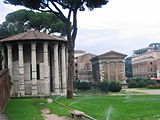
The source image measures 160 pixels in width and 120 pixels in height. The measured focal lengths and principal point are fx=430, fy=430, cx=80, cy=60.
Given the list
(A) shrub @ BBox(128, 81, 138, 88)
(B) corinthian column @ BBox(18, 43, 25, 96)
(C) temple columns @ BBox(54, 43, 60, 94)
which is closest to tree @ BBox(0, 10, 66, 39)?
(A) shrub @ BBox(128, 81, 138, 88)

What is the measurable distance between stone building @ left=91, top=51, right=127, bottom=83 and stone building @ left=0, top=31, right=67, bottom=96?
145ft

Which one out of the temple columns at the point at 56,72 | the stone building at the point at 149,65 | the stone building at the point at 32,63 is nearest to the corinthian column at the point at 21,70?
the stone building at the point at 32,63

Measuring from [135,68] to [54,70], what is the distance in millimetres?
107490

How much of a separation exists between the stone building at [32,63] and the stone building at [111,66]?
145 feet

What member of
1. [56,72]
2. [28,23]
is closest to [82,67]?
[28,23]

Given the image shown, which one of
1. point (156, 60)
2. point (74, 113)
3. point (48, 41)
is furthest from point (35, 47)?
point (156, 60)

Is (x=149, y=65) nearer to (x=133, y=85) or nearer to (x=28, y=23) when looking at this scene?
(x=133, y=85)

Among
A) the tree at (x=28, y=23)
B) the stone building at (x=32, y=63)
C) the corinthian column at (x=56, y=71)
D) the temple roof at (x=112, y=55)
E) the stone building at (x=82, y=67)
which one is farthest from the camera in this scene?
the stone building at (x=82, y=67)

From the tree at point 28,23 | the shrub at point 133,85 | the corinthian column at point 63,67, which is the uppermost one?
the tree at point 28,23

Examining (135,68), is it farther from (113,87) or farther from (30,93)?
(30,93)

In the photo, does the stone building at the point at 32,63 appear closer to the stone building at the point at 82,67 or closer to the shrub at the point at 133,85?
the shrub at the point at 133,85

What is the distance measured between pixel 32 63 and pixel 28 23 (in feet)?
87.4

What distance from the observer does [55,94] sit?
1817 inches

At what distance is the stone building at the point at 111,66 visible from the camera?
91.0m
